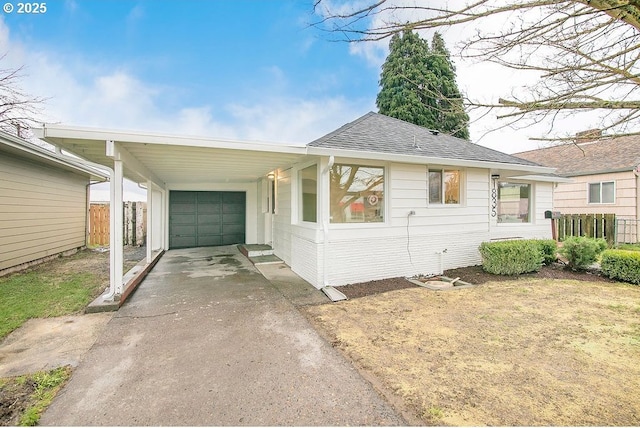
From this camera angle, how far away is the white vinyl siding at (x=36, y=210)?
667 centimetres

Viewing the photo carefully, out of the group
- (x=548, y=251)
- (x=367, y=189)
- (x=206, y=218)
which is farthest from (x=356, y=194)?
(x=206, y=218)

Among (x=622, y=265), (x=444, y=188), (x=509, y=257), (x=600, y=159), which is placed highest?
(x=600, y=159)

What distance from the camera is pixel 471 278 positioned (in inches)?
254

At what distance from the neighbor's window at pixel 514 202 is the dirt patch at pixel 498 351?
329cm

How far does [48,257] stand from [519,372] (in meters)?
11.5

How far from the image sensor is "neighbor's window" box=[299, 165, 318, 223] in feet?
19.7

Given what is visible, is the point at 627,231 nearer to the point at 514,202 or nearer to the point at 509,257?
the point at 514,202

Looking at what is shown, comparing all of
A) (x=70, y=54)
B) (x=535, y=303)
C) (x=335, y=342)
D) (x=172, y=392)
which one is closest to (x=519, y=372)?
(x=335, y=342)

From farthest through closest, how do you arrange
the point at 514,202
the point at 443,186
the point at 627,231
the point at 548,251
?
the point at 627,231
the point at 514,202
the point at 548,251
the point at 443,186

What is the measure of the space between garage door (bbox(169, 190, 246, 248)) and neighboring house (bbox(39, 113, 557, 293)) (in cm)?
A: 237

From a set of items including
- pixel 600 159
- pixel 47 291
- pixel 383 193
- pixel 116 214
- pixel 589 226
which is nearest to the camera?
pixel 116 214

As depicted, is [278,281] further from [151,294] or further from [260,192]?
[260,192]

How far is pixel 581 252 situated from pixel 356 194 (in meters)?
5.98

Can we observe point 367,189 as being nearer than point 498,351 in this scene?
No
